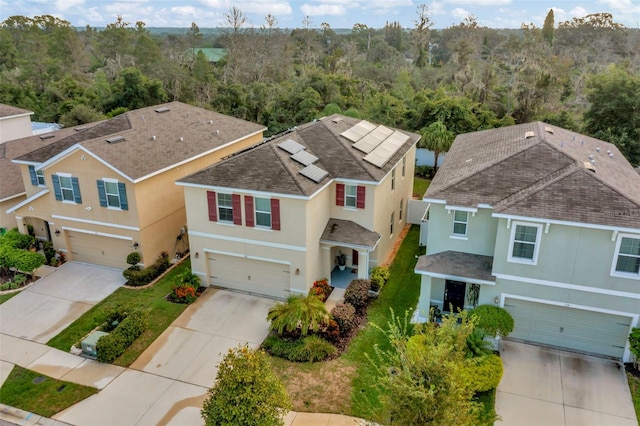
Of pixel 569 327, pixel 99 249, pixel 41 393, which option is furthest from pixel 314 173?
pixel 41 393

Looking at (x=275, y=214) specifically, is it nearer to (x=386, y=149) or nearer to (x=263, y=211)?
(x=263, y=211)

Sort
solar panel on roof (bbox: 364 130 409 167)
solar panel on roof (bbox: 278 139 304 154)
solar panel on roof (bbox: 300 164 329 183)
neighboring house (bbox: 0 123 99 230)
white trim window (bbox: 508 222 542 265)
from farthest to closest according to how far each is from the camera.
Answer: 1. neighboring house (bbox: 0 123 99 230)
2. solar panel on roof (bbox: 364 130 409 167)
3. solar panel on roof (bbox: 278 139 304 154)
4. solar panel on roof (bbox: 300 164 329 183)
5. white trim window (bbox: 508 222 542 265)

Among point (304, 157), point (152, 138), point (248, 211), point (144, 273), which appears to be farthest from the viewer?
point (152, 138)

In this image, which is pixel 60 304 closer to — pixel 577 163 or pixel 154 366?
pixel 154 366

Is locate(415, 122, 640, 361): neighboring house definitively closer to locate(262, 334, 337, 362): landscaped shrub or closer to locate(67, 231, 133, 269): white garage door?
locate(262, 334, 337, 362): landscaped shrub

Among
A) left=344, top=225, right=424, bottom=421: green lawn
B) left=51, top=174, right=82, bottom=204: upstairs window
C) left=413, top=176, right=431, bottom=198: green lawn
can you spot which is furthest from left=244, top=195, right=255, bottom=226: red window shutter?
left=413, top=176, right=431, bottom=198: green lawn

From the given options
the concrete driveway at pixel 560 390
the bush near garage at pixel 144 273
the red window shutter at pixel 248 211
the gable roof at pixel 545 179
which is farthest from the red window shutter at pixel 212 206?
the concrete driveway at pixel 560 390
